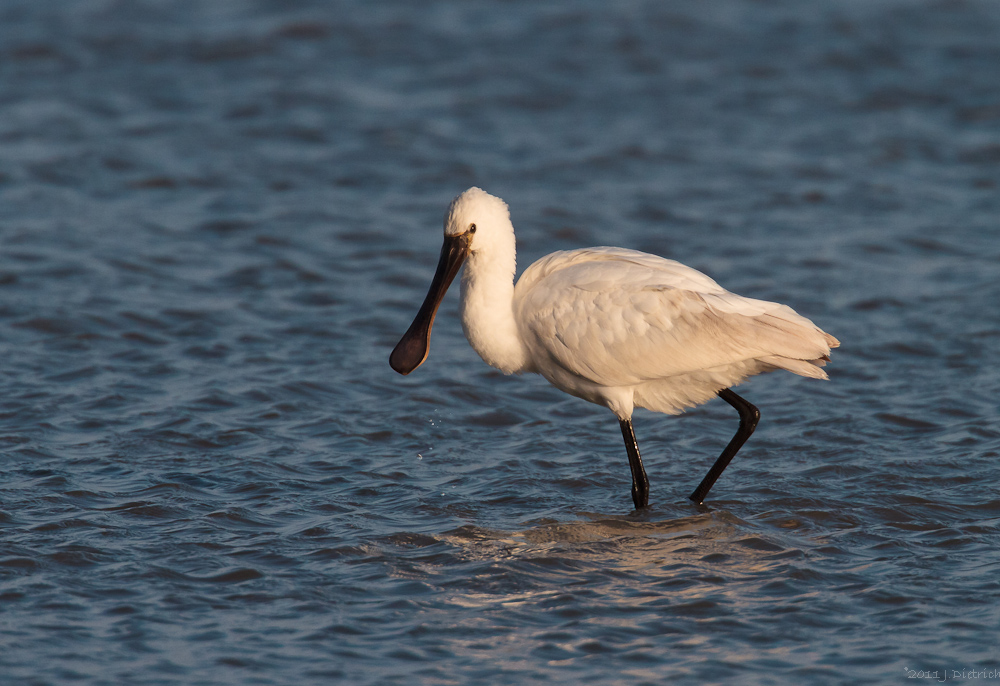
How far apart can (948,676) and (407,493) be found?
339 centimetres

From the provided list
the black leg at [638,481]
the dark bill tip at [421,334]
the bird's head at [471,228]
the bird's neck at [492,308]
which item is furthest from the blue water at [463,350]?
the bird's head at [471,228]

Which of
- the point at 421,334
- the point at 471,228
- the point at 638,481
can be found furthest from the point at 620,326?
the point at 421,334

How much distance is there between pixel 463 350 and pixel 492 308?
2.90 metres

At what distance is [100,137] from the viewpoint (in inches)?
585

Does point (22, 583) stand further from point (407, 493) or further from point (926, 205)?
point (926, 205)

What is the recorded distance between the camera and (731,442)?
26.2ft

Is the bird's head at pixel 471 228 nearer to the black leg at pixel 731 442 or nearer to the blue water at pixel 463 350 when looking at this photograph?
the blue water at pixel 463 350

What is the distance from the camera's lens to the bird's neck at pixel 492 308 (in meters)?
7.68

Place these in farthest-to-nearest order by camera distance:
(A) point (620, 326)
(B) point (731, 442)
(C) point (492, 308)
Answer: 1. (B) point (731, 442)
2. (C) point (492, 308)
3. (A) point (620, 326)

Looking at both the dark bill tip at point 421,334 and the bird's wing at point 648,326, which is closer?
the bird's wing at point 648,326

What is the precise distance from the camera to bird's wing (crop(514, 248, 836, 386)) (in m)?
7.38

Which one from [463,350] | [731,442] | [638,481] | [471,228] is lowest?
[638,481]

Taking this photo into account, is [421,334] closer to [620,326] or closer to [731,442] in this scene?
[620,326]

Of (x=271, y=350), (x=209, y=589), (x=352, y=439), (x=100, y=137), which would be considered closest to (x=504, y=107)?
(x=100, y=137)
